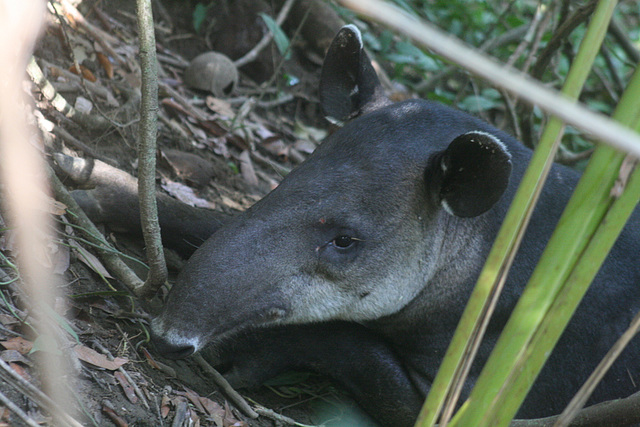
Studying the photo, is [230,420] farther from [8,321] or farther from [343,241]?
[8,321]

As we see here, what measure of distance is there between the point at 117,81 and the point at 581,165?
187 inches

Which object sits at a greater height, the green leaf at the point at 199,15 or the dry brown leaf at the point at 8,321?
the dry brown leaf at the point at 8,321

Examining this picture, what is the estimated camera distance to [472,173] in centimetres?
321

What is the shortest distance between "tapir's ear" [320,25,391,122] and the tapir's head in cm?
20

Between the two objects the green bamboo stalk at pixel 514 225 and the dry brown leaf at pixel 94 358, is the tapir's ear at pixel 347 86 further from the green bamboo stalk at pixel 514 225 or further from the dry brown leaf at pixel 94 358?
the green bamboo stalk at pixel 514 225

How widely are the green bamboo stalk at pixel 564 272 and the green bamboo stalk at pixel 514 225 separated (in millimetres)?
80

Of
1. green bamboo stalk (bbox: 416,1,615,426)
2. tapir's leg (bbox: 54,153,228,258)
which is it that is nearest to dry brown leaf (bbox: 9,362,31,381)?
green bamboo stalk (bbox: 416,1,615,426)

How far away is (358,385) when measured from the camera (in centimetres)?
385

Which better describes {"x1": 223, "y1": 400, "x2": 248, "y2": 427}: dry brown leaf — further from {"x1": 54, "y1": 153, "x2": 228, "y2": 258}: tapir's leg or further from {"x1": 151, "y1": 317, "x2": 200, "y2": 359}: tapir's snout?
{"x1": 54, "y1": 153, "x2": 228, "y2": 258}: tapir's leg

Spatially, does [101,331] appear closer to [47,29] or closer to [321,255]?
[321,255]

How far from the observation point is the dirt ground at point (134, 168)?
9.39 ft

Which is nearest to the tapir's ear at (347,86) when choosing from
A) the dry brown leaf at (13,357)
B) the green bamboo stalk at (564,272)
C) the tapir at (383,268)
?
the tapir at (383,268)

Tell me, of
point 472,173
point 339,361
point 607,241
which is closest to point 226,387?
point 339,361

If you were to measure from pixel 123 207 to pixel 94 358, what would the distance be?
1308 millimetres
